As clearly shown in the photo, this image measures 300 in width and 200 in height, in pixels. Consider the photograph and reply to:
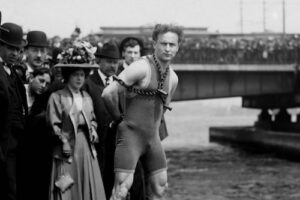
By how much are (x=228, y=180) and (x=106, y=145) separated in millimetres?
17943

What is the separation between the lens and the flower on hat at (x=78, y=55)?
723 cm

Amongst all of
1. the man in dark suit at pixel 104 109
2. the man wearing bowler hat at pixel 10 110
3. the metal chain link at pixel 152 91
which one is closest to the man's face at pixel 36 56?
the man in dark suit at pixel 104 109

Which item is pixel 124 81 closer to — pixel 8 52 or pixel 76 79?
pixel 76 79

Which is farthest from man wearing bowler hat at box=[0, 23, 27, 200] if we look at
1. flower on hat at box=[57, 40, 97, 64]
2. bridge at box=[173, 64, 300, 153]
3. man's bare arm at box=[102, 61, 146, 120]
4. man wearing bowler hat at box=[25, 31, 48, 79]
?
bridge at box=[173, 64, 300, 153]

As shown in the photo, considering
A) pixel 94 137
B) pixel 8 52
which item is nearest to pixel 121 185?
pixel 94 137

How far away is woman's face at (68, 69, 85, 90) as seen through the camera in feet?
23.5

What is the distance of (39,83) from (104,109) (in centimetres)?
96

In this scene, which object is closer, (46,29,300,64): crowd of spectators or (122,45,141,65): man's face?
(122,45,141,65): man's face

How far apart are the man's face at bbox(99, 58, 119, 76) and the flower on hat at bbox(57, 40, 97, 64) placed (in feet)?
2.87

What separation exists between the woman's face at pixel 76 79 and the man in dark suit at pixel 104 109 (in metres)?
0.41

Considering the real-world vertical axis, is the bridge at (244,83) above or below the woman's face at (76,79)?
below

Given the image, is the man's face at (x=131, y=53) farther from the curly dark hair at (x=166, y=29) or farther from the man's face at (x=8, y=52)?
the man's face at (x=8, y=52)

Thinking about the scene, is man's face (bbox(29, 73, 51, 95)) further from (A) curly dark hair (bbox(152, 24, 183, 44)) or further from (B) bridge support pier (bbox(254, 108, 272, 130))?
(B) bridge support pier (bbox(254, 108, 272, 130))

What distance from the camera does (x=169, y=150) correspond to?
132ft
